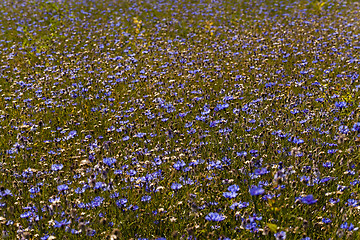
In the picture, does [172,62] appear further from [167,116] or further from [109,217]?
[109,217]

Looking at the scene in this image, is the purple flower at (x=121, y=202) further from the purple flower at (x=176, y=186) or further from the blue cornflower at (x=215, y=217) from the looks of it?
the blue cornflower at (x=215, y=217)

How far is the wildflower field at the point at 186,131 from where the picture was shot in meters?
3.01

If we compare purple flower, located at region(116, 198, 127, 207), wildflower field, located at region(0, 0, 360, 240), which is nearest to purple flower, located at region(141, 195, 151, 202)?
wildflower field, located at region(0, 0, 360, 240)

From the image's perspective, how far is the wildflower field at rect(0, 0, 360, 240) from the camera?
3006 mm

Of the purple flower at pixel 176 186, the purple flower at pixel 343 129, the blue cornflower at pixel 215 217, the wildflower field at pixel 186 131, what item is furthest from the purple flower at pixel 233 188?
the purple flower at pixel 343 129

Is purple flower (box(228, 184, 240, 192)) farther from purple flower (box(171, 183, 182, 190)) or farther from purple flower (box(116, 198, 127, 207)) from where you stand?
purple flower (box(116, 198, 127, 207))

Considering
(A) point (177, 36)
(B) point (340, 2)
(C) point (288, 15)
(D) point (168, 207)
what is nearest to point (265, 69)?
(A) point (177, 36)

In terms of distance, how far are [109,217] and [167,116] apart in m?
2.13

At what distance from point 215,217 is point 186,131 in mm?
1967

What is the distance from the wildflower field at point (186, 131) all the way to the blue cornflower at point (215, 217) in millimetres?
12

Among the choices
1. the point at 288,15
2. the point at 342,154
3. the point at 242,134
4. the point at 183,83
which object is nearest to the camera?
the point at 342,154

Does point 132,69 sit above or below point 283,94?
above

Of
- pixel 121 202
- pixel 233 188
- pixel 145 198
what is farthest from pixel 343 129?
pixel 121 202

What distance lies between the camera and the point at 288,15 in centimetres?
1073
